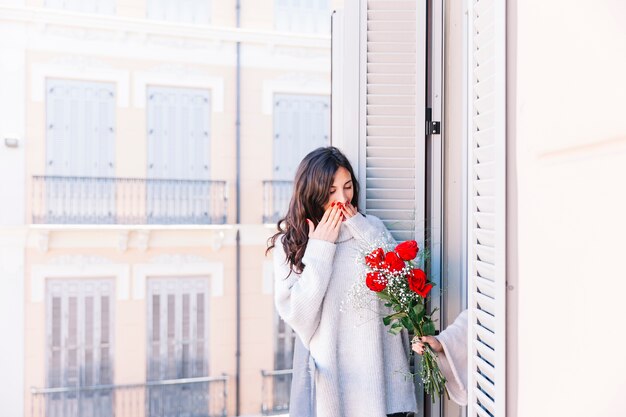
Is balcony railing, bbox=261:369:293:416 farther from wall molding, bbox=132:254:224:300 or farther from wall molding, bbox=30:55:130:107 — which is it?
wall molding, bbox=30:55:130:107

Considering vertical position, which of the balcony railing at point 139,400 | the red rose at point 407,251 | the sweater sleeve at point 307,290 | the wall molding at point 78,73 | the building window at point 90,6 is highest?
the building window at point 90,6

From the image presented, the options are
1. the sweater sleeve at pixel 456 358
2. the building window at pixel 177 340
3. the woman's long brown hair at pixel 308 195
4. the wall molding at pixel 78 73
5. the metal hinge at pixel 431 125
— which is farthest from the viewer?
the building window at pixel 177 340

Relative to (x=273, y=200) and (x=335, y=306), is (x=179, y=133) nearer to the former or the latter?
(x=273, y=200)

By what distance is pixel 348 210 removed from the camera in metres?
1.82

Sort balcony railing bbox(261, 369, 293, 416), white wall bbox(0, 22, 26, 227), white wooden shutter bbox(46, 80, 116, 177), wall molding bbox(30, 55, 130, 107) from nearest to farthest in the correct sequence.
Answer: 1. white wall bbox(0, 22, 26, 227)
2. wall molding bbox(30, 55, 130, 107)
3. white wooden shutter bbox(46, 80, 116, 177)
4. balcony railing bbox(261, 369, 293, 416)

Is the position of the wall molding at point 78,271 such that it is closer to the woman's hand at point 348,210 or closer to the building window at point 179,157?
the building window at point 179,157

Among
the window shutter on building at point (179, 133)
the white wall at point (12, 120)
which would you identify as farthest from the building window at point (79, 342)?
the window shutter on building at point (179, 133)

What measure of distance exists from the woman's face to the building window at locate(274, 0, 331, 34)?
4.89 meters

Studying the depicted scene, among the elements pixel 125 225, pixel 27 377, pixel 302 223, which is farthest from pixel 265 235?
Result: pixel 302 223

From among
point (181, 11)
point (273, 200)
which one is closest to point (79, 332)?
point (273, 200)

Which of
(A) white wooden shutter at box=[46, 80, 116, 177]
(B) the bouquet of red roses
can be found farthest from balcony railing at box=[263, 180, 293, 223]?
(B) the bouquet of red roses

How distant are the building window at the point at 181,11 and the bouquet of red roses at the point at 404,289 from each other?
520cm

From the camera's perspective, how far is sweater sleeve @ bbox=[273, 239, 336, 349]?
1.72 meters

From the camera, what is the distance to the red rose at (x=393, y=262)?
5.25 feet
